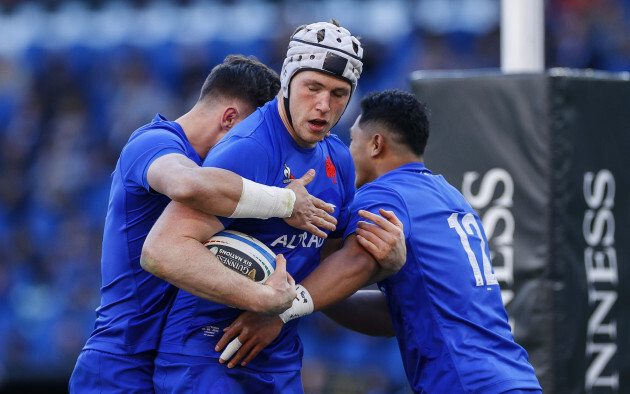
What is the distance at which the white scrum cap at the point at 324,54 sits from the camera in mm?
3834

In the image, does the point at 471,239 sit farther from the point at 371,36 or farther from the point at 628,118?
the point at 371,36

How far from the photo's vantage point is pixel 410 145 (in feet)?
15.3

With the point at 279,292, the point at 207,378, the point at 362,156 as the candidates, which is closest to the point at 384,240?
the point at 279,292

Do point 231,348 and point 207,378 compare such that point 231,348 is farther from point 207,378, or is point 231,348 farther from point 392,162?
point 392,162

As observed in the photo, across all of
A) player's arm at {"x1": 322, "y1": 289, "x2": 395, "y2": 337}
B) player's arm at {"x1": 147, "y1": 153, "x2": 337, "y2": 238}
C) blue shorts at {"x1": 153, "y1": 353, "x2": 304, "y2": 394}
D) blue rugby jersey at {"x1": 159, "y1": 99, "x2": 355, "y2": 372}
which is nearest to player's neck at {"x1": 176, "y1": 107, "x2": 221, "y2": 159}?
blue rugby jersey at {"x1": 159, "y1": 99, "x2": 355, "y2": 372}

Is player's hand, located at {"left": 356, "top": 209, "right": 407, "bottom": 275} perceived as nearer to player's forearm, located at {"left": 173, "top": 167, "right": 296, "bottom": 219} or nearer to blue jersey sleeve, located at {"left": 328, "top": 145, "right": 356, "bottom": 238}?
blue jersey sleeve, located at {"left": 328, "top": 145, "right": 356, "bottom": 238}

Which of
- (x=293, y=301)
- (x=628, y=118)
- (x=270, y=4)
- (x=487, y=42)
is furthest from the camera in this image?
(x=270, y=4)

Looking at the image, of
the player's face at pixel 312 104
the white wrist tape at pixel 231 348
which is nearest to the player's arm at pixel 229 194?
the player's face at pixel 312 104

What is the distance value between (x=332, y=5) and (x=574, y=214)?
641 cm

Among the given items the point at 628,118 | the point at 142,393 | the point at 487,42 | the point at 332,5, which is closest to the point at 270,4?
the point at 332,5

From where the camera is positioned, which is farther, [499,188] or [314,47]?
[499,188]

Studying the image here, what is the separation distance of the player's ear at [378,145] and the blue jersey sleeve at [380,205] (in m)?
0.41

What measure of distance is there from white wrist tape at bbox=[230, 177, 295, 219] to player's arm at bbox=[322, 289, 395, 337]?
1.36 m

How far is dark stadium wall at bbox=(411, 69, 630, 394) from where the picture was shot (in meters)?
5.09
